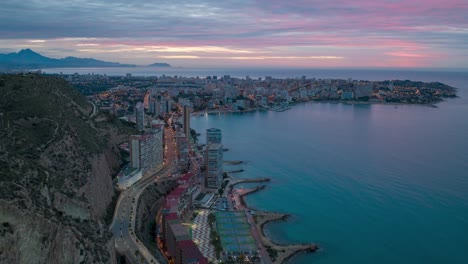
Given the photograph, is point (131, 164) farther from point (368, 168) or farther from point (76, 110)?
point (368, 168)

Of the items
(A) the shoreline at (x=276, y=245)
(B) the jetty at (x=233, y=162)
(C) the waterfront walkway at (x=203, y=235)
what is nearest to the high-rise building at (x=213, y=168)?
(A) the shoreline at (x=276, y=245)

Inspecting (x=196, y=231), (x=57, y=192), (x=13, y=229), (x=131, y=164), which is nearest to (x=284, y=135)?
(x=131, y=164)

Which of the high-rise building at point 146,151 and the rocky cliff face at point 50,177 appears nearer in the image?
the rocky cliff face at point 50,177

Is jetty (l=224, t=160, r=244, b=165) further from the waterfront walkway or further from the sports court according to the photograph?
the sports court

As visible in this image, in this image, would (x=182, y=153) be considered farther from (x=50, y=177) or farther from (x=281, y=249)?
(x=50, y=177)

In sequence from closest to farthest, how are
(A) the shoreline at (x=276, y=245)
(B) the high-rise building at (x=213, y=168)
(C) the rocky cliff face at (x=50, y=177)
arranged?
(C) the rocky cliff face at (x=50, y=177)
(A) the shoreline at (x=276, y=245)
(B) the high-rise building at (x=213, y=168)

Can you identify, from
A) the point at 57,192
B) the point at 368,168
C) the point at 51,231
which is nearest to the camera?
the point at 51,231

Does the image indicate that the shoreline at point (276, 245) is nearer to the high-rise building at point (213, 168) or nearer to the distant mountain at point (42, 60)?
the high-rise building at point (213, 168)
